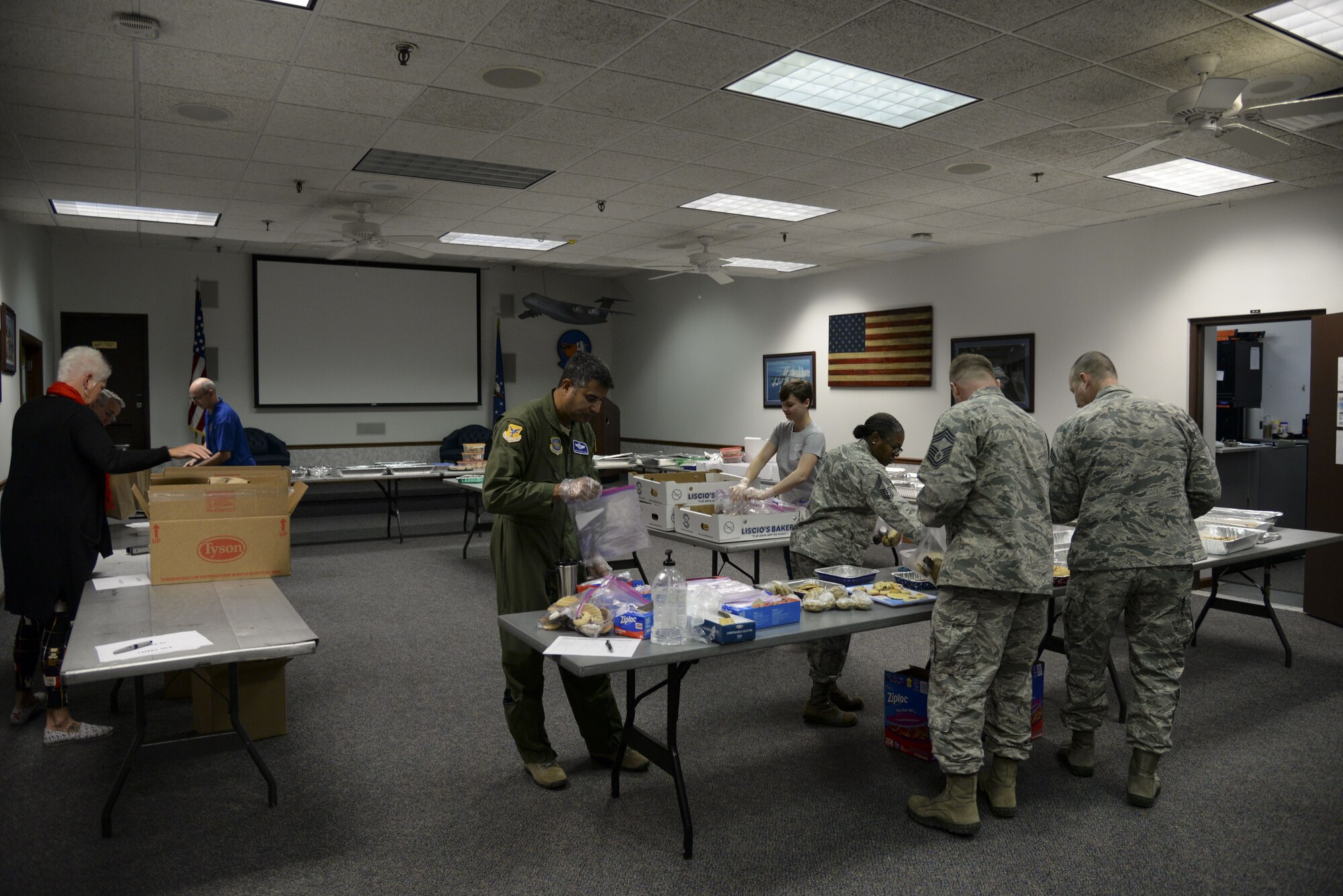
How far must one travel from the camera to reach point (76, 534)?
3.40m

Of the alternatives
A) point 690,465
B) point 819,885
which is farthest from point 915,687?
point 690,465

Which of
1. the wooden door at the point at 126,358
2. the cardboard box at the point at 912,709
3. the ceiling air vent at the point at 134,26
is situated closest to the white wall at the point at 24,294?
the wooden door at the point at 126,358

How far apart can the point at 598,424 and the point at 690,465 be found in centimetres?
386

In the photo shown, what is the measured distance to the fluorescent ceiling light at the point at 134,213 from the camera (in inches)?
270

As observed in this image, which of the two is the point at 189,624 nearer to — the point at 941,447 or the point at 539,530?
the point at 539,530

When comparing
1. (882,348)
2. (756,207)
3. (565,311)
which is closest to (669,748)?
(756,207)

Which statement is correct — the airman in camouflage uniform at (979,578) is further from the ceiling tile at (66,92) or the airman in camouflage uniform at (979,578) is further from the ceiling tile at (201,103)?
the ceiling tile at (66,92)

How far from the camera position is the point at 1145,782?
9.91ft

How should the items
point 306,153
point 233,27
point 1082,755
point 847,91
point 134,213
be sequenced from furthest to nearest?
point 134,213 → point 306,153 → point 847,91 → point 233,27 → point 1082,755

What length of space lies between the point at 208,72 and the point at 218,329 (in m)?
7.75

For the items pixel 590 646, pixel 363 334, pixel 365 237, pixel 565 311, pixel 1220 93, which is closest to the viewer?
pixel 590 646

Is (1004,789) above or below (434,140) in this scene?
below

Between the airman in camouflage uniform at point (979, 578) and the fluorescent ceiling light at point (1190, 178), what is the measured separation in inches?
146

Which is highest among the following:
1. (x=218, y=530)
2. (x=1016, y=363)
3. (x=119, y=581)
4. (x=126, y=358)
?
(x=126, y=358)
